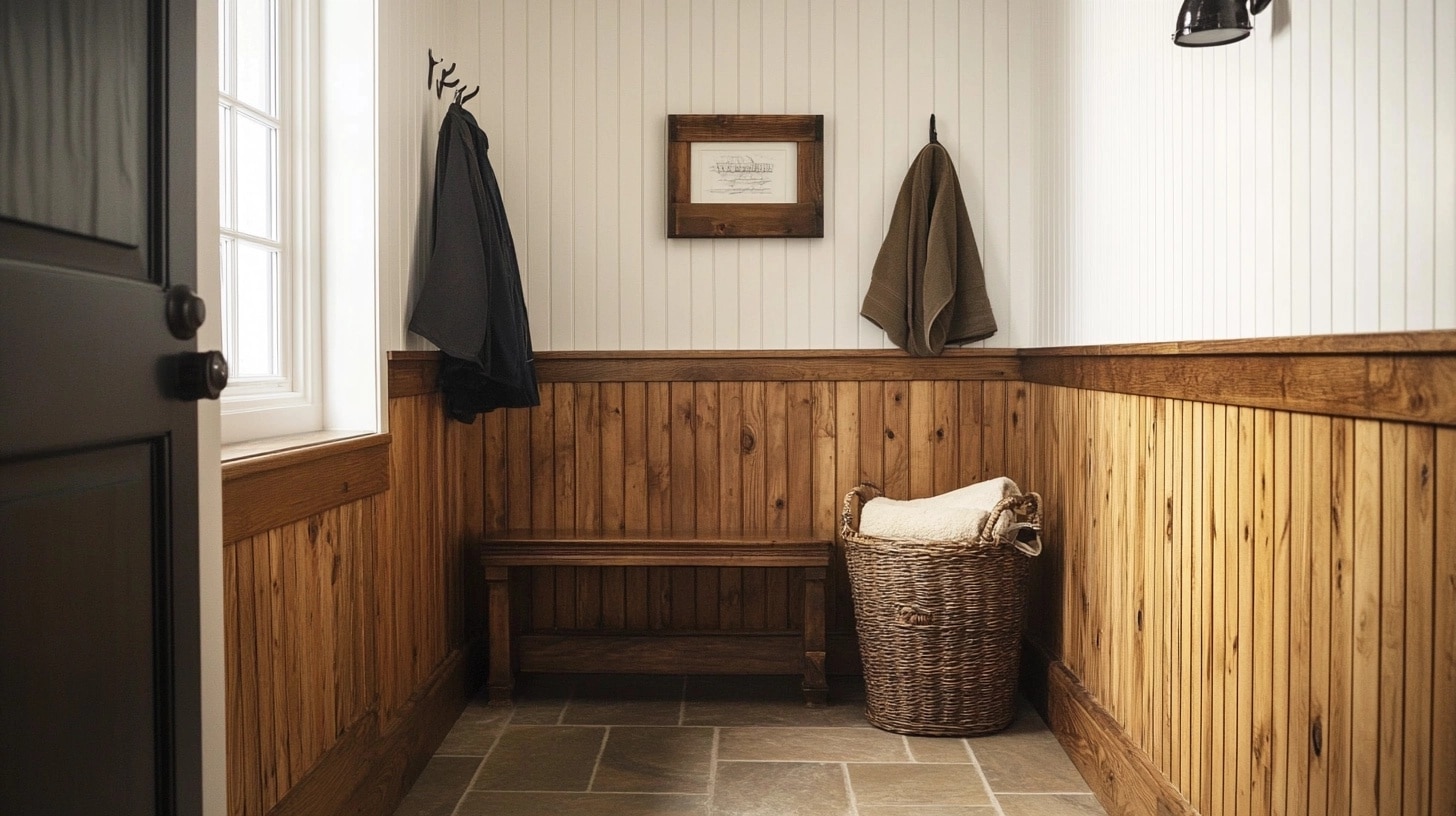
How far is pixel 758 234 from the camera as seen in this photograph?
3359 mm

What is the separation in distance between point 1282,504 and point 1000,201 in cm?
193

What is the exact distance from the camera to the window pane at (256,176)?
2.13m

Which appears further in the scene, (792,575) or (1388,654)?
(792,575)

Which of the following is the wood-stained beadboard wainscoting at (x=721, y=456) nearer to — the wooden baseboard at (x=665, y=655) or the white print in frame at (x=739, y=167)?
the wooden baseboard at (x=665, y=655)

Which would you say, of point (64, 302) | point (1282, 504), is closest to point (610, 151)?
point (1282, 504)

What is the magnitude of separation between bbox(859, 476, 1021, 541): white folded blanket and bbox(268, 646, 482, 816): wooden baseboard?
1.22 m

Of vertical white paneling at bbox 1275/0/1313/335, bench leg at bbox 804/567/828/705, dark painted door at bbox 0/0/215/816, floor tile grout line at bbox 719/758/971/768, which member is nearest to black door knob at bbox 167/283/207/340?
dark painted door at bbox 0/0/215/816

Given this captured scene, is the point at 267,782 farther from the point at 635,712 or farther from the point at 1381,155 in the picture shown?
the point at 1381,155

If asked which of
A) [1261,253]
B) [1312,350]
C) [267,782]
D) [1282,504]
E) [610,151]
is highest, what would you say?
[610,151]

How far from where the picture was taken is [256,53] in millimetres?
2211

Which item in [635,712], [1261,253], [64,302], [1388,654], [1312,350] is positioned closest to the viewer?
[64,302]

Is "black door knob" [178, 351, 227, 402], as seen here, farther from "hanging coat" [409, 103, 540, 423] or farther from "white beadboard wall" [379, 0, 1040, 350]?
"white beadboard wall" [379, 0, 1040, 350]

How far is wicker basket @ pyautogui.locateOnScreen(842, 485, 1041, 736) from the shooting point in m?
2.83

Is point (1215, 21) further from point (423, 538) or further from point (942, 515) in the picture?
point (423, 538)
